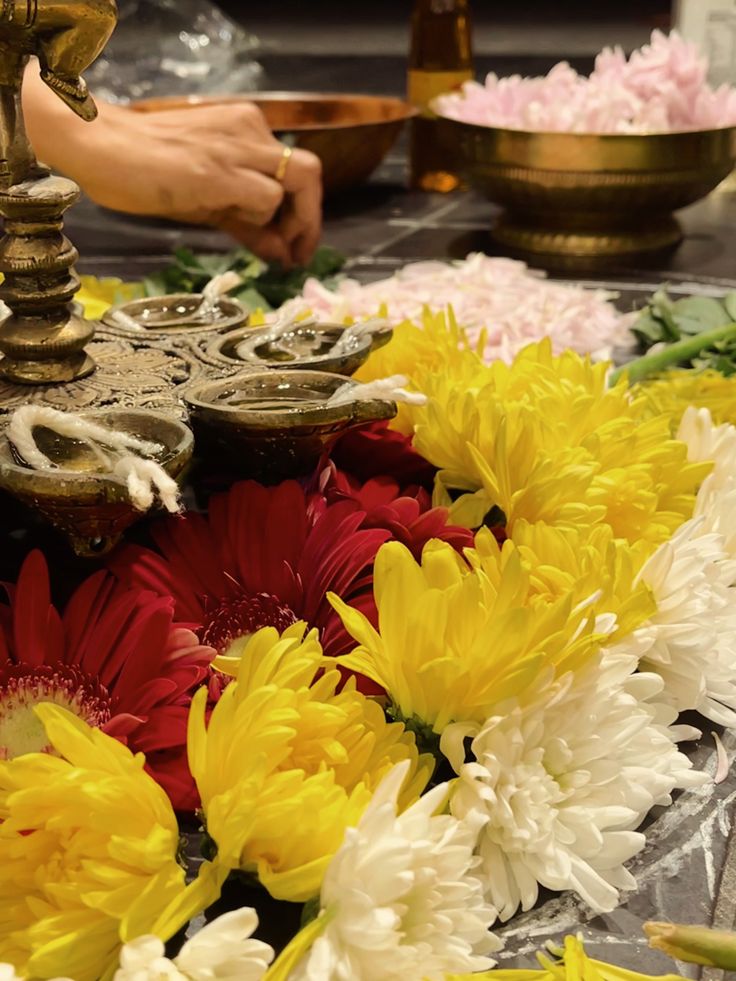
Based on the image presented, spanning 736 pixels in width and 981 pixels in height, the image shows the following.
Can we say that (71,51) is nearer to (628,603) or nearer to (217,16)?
(628,603)

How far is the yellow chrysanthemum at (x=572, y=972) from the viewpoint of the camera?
314 mm

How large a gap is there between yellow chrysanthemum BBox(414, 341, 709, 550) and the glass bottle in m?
1.07

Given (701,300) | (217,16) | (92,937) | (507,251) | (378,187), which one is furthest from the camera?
(217,16)

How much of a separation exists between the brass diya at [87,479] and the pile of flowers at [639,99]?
805mm

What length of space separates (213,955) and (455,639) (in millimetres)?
126

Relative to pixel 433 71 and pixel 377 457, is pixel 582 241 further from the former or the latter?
pixel 377 457

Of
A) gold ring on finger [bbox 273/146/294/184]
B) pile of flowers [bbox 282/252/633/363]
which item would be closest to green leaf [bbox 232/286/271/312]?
pile of flowers [bbox 282/252/633/363]

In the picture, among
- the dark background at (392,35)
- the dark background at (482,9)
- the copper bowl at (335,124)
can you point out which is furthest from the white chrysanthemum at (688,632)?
the dark background at (482,9)

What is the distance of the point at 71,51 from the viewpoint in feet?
1.36

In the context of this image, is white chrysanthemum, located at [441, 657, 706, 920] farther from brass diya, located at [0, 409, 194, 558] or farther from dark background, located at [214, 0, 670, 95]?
dark background, located at [214, 0, 670, 95]

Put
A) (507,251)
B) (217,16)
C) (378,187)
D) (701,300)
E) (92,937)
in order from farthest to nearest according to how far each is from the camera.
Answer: (217,16) < (378,187) < (507,251) < (701,300) < (92,937)

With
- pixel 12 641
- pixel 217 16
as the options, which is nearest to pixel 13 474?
pixel 12 641

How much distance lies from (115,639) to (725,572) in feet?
0.78

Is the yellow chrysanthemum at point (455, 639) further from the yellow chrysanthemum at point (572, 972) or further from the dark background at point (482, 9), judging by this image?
the dark background at point (482, 9)
